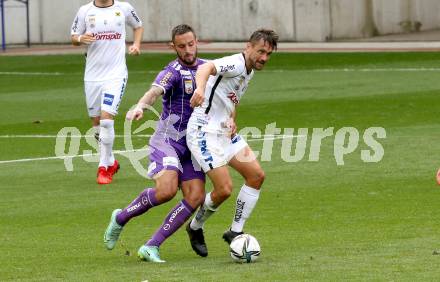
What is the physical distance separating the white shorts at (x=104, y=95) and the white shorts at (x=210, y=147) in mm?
5510

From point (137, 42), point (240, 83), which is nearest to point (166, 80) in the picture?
point (240, 83)

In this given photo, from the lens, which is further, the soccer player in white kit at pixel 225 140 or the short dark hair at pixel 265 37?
the soccer player in white kit at pixel 225 140

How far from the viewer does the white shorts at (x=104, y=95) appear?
17469 millimetres

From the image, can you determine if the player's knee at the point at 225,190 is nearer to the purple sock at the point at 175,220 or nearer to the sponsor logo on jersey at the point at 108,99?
the purple sock at the point at 175,220

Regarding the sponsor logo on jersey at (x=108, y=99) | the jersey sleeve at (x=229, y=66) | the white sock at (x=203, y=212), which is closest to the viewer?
the jersey sleeve at (x=229, y=66)

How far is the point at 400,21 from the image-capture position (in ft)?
148

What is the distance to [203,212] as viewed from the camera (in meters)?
12.1

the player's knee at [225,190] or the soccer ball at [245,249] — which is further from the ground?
the player's knee at [225,190]

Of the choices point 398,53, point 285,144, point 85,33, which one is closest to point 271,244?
point 85,33

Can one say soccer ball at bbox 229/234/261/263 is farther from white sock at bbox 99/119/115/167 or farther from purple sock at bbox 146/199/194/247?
white sock at bbox 99/119/115/167

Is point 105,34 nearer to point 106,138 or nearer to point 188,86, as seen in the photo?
point 106,138

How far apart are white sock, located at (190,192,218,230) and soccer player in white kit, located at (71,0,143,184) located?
5413mm

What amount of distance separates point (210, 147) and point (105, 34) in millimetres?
6413

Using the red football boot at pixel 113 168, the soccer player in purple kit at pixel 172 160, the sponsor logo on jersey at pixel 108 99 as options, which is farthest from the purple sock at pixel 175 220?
the sponsor logo on jersey at pixel 108 99
